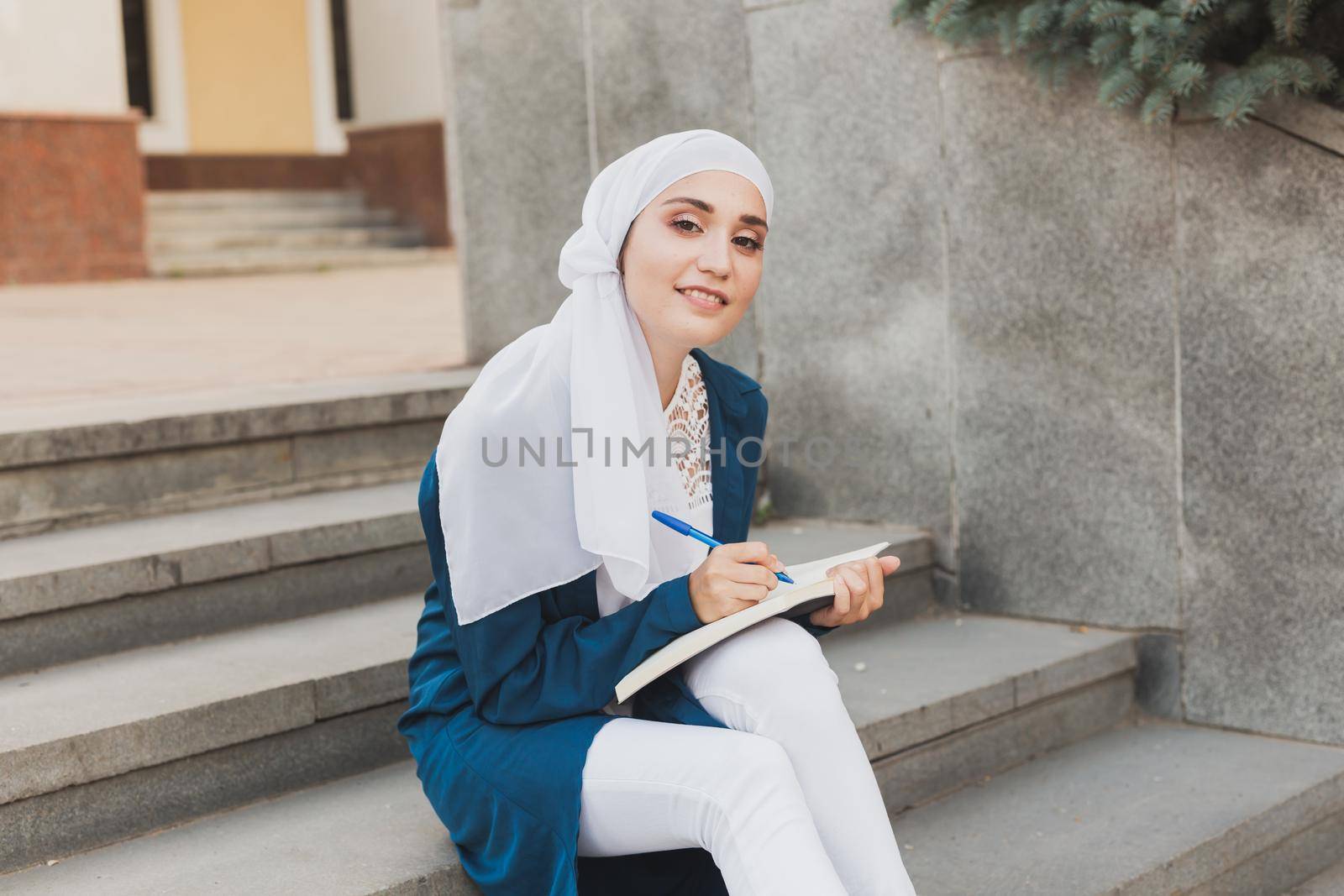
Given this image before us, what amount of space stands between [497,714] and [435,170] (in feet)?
38.2

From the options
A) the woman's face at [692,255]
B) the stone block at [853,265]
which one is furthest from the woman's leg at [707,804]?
the stone block at [853,265]

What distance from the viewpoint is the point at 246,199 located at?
13445 mm

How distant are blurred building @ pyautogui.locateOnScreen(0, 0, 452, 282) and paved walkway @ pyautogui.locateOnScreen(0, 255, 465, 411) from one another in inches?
25.3

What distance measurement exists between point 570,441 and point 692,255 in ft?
1.12

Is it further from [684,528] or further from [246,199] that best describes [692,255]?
[246,199]

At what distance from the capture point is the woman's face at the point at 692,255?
7.36ft

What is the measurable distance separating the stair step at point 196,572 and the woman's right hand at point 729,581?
154 centimetres

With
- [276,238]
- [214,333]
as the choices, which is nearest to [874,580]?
[214,333]

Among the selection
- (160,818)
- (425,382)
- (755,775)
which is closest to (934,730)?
(755,775)

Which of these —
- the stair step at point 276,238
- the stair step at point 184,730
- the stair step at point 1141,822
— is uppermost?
the stair step at point 276,238

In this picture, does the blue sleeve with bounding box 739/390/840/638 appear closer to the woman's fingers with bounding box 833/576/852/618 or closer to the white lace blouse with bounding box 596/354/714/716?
the white lace blouse with bounding box 596/354/714/716

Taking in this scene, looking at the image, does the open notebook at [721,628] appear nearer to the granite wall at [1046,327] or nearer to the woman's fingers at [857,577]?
the woman's fingers at [857,577]

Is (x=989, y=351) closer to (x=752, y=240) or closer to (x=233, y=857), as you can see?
(x=752, y=240)

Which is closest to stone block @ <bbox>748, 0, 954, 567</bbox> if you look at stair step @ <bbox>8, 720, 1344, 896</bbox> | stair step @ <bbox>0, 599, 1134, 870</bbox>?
stair step @ <bbox>0, 599, 1134, 870</bbox>
